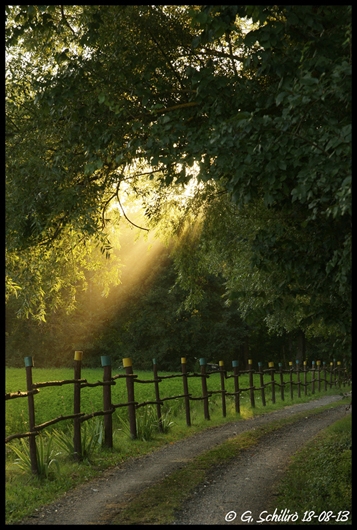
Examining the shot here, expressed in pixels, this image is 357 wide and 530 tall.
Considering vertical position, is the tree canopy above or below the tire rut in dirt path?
above

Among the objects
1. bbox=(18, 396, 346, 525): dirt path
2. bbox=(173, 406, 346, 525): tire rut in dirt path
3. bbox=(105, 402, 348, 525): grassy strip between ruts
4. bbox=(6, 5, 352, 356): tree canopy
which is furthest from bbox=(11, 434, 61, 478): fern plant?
bbox=(6, 5, 352, 356): tree canopy

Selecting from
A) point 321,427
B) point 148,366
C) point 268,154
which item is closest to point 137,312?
point 148,366

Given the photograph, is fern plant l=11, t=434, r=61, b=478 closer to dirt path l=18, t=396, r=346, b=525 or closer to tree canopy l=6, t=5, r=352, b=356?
dirt path l=18, t=396, r=346, b=525

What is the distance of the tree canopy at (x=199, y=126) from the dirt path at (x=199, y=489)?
7.58 ft

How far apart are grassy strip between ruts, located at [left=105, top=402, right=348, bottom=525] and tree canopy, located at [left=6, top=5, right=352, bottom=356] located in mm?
2511

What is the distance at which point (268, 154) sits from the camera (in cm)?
674

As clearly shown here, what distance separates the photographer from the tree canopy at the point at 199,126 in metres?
6.70

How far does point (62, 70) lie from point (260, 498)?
6674 millimetres

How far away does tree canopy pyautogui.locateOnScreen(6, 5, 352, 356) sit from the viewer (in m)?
6.70

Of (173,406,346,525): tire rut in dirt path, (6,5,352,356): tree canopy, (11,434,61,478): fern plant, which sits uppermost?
(6,5,352,356): tree canopy

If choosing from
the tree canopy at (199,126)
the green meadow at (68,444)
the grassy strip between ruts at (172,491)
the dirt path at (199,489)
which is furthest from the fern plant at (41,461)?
the tree canopy at (199,126)

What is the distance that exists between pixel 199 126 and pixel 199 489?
520 centimetres

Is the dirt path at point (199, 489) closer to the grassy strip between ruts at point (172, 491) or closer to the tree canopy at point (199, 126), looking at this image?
the grassy strip between ruts at point (172, 491)

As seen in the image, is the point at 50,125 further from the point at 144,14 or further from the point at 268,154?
the point at 268,154
